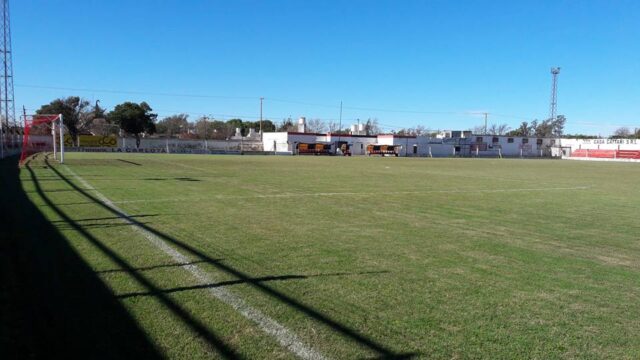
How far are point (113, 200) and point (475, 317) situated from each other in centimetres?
1036

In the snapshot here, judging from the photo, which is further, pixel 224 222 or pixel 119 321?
pixel 224 222

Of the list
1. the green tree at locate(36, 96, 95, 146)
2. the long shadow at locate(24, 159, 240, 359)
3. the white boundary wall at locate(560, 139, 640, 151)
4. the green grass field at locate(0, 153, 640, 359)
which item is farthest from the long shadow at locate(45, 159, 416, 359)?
the white boundary wall at locate(560, 139, 640, 151)

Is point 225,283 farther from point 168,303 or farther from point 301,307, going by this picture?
point 301,307

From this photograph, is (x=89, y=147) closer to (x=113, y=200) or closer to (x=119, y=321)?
(x=113, y=200)

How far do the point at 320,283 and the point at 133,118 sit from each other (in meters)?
91.3

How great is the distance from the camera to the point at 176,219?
367 inches

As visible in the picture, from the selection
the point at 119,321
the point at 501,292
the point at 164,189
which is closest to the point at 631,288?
the point at 501,292

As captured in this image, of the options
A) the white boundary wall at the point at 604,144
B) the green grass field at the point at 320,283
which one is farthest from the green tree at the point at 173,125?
the green grass field at the point at 320,283

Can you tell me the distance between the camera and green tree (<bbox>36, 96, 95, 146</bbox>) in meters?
84.7

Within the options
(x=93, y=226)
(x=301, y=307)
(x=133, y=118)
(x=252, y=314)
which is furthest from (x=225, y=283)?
(x=133, y=118)

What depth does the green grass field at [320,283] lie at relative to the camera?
372 centimetres

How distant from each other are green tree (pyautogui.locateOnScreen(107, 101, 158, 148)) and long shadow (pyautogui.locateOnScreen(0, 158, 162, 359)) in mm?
87741

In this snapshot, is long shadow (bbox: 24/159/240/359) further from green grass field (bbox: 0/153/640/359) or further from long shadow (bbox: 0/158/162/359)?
long shadow (bbox: 0/158/162/359)

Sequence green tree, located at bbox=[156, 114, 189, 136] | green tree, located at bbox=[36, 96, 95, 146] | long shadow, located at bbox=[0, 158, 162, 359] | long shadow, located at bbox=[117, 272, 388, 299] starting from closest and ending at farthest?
long shadow, located at bbox=[0, 158, 162, 359] < long shadow, located at bbox=[117, 272, 388, 299] < green tree, located at bbox=[36, 96, 95, 146] < green tree, located at bbox=[156, 114, 189, 136]
